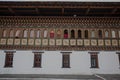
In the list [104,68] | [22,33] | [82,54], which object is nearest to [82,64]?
[82,54]

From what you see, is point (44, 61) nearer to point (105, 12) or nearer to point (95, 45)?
point (95, 45)

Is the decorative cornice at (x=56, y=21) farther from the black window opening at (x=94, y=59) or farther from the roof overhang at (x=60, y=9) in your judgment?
the black window opening at (x=94, y=59)

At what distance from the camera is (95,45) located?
18.5 m

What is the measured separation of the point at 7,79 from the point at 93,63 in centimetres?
884

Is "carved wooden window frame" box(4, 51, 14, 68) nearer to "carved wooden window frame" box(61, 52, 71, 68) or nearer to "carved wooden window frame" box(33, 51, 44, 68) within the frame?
"carved wooden window frame" box(33, 51, 44, 68)

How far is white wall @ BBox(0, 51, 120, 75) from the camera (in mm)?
17859

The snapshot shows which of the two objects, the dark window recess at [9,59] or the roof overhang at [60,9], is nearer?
the roof overhang at [60,9]

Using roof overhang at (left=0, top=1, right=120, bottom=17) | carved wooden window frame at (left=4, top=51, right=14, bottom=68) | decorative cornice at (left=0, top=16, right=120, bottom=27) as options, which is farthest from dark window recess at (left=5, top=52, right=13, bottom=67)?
roof overhang at (left=0, top=1, right=120, bottom=17)

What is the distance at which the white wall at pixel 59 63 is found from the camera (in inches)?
703

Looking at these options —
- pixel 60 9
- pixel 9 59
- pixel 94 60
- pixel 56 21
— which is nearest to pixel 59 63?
pixel 94 60

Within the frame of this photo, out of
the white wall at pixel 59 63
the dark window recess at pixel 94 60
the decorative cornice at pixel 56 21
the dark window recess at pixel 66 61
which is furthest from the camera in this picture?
the decorative cornice at pixel 56 21

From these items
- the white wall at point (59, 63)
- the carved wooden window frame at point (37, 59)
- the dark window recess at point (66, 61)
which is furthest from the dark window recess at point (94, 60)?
the carved wooden window frame at point (37, 59)

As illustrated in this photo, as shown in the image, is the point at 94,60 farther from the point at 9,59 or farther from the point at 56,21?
the point at 9,59

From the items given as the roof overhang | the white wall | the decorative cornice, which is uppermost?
the roof overhang
